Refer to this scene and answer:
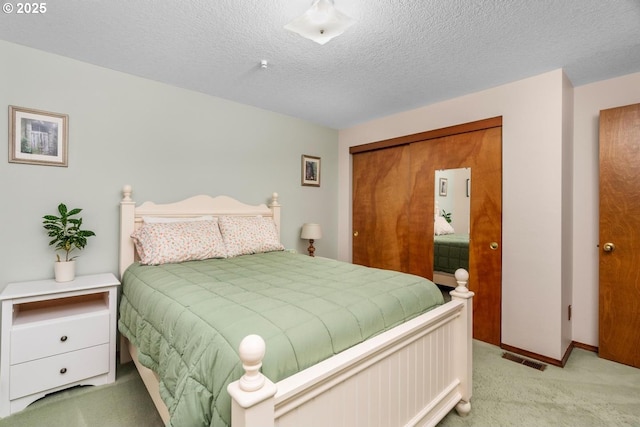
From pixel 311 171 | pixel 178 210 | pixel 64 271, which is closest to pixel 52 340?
pixel 64 271

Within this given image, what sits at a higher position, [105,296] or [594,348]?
[105,296]

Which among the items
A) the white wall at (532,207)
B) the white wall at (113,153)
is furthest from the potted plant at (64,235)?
the white wall at (532,207)

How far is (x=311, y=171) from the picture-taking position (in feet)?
12.9

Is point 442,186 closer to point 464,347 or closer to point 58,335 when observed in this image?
point 464,347

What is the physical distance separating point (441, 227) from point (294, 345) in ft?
8.31

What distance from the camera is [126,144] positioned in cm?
252

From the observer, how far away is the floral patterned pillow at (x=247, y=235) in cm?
274

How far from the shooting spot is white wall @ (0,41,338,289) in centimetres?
210

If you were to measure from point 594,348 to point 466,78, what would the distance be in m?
2.57

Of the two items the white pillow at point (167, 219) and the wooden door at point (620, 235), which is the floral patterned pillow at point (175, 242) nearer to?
the white pillow at point (167, 219)

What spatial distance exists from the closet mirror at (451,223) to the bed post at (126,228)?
2881 millimetres

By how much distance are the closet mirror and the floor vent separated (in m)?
0.79

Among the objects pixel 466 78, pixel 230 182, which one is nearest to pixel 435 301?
pixel 466 78

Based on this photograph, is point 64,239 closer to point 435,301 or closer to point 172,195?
point 172,195
